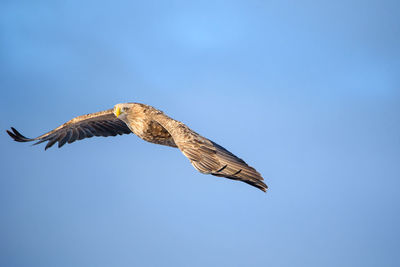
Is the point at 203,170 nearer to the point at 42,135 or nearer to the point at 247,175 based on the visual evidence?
the point at 247,175

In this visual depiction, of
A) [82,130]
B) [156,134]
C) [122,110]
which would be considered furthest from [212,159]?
[82,130]

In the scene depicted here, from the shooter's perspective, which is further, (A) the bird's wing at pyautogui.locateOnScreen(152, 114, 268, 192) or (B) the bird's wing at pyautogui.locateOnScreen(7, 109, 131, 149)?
(B) the bird's wing at pyautogui.locateOnScreen(7, 109, 131, 149)

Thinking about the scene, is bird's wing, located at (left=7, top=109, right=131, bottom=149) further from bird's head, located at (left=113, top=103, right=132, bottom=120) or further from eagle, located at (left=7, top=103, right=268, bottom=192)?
bird's head, located at (left=113, top=103, right=132, bottom=120)

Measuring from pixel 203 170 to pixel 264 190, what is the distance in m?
1.26

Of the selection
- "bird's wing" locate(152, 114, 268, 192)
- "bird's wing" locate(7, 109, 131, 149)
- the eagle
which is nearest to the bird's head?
the eagle

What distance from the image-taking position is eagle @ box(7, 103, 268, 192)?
33.1 feet

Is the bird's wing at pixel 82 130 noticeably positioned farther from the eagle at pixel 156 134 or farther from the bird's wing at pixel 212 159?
the bird's wing at pixel 212 159

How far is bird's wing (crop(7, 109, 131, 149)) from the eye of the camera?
49.2 ft

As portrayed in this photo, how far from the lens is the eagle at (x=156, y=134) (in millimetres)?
10078

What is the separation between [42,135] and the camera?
49.8ft

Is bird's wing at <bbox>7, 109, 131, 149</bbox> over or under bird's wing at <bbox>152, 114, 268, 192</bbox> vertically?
over

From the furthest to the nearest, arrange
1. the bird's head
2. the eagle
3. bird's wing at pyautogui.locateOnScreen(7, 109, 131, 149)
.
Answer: bird's wing at pyautogui.locateOnScreen(7, 109, 131, 149)
the bird's head
the eagle

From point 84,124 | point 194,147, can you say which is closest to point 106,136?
point 84,124

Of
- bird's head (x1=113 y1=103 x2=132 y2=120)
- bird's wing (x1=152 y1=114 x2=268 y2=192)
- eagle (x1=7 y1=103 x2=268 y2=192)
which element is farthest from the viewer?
bird's head (x1=113 y1=103 x2=132 y2=120)
